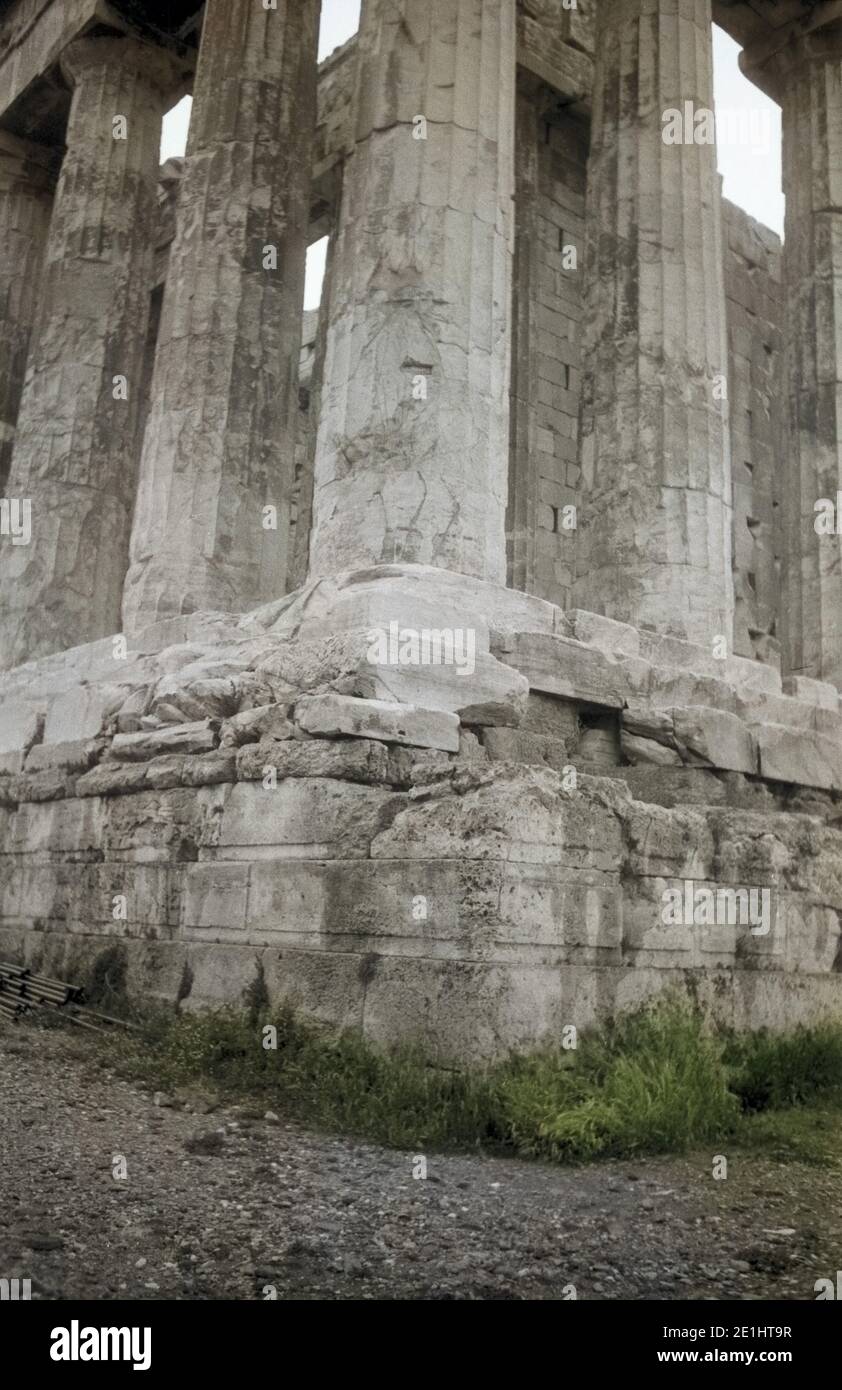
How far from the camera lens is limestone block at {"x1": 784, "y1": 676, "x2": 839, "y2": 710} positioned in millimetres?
9758

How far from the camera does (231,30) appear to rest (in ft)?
39.9

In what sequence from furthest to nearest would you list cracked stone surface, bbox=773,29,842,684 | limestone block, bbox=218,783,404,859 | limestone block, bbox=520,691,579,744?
cracked stone surface, bbox=773,29,842,684 < limestone block, bbox=520,691,579,744 < limestone block, bbox=218,783,404,859

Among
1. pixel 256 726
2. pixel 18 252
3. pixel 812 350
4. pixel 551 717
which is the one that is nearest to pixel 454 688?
pixel 551 717

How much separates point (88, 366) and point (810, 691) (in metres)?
9.22

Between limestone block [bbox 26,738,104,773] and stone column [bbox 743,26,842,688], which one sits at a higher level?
stone column [bbox 743,26,842,688]

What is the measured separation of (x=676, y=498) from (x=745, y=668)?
176cm

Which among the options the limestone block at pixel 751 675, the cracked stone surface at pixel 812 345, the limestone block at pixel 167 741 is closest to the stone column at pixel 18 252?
the limestone block at pixel 167 741

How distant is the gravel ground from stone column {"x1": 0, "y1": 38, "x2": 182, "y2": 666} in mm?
8570

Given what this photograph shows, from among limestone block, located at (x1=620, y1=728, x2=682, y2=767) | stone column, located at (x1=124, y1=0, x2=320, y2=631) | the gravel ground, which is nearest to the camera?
the gravel ground

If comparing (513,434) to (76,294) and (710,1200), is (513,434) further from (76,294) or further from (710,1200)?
(710,1200)

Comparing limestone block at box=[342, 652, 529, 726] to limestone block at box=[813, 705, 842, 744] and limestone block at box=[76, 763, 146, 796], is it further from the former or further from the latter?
limestone block at box=[813, 705, 842, 744]

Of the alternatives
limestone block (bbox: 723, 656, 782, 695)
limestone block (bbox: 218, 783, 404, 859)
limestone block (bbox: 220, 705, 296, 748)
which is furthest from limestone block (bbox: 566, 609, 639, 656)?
limestone block (bbox: 218, 783, 404, 859)

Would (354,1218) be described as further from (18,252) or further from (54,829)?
(18,252)

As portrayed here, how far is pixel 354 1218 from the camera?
14.2 feet
